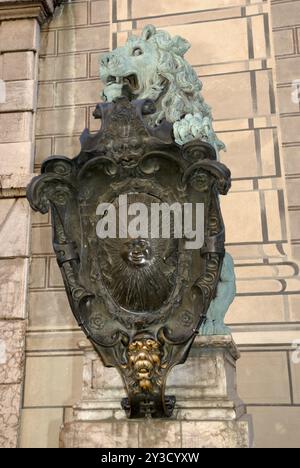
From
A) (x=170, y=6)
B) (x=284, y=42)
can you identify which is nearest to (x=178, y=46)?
(x=284, y=42)

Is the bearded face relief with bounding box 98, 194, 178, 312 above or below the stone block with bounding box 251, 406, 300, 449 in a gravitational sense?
above

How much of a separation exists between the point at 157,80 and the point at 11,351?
2360 millimetres

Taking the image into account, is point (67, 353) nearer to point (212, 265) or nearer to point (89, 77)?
point (212, 265)

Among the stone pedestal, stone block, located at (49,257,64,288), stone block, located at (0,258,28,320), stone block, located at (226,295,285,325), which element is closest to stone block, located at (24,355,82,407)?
stone block, located at (0,258,28,320)

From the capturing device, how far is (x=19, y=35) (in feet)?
16.5

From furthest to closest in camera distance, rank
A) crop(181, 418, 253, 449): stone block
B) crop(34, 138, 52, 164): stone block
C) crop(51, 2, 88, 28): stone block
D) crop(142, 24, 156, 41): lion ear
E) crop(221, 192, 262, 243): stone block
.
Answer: crop(51, 2, 88, 28): stone block, crop(34, 138, 52, 164): stone block, crop(221, 192, 262, 243): stone block, crop(142, 24, 156, 41): lion ear, crop(181, 418, 253, 449): stone block

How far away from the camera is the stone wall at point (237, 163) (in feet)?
13.1

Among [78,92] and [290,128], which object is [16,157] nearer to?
[78,92]

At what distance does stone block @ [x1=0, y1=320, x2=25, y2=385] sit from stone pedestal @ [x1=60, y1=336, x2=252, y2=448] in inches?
62.7

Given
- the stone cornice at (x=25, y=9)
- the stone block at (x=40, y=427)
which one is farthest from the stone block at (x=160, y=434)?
the stone cornice at (x=25, y=9)

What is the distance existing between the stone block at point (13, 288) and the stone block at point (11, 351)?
71 mm

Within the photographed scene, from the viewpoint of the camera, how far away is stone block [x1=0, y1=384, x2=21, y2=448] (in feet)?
13.2

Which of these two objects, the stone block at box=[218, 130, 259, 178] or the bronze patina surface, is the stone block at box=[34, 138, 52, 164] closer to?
the stone block at box=[218, 130, 259, 178]

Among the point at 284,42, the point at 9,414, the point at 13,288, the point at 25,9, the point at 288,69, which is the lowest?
the point at 9,414
